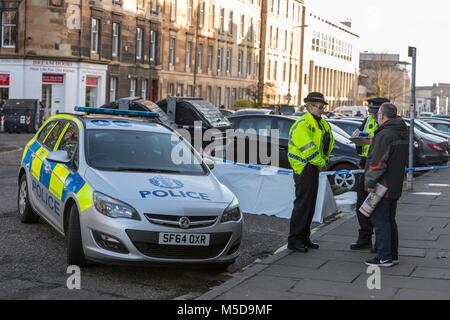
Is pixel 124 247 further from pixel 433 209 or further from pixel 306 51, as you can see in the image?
pixel 306 51

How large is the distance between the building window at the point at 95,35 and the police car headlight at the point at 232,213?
39.6m

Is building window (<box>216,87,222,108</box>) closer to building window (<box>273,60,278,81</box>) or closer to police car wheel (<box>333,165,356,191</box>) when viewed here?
building window (<box>273,60,278,81</box>)

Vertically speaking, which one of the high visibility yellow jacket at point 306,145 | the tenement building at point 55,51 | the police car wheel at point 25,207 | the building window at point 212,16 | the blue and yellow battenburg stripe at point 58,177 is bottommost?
the police car wheel at point 25,207

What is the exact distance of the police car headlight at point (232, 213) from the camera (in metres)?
8.17

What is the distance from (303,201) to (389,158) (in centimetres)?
131

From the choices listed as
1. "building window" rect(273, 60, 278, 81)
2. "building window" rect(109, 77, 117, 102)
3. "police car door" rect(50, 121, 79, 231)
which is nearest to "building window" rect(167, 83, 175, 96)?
"building window" rect(109, 77, 117, 102)

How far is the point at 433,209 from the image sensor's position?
45.5 feet

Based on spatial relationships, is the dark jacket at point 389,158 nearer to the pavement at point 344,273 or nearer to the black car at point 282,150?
the pavement at point 344,273

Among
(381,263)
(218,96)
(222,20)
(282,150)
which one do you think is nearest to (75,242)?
(381,263)

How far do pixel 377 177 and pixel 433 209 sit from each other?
5.64 meters

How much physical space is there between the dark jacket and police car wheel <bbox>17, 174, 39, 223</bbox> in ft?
14.9

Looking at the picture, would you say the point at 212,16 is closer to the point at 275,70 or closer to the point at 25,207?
the point at 275,70

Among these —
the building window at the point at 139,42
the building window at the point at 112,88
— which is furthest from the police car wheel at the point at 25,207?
the building window at the point at 139,42
